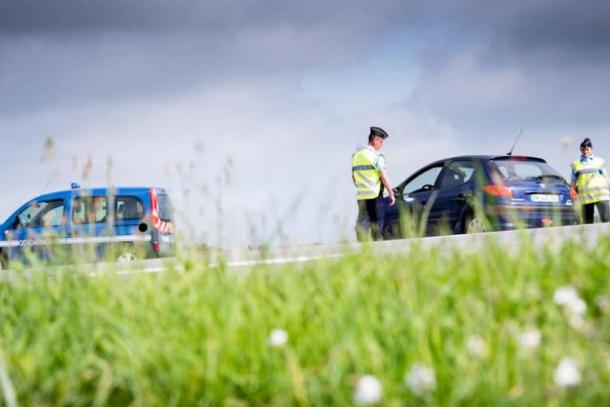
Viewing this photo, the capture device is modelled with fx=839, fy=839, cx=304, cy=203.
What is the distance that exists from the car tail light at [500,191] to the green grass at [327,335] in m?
7.46

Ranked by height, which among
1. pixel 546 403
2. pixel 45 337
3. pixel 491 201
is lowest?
pixel 546 403

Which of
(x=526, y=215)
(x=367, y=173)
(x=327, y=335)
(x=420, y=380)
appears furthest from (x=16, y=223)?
(x=420, y=380)

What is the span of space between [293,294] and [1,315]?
2424 mm

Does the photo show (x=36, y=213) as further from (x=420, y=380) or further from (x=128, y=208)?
(x=420, y=380)

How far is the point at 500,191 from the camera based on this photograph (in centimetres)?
1269

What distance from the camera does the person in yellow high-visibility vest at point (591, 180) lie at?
1503 cm

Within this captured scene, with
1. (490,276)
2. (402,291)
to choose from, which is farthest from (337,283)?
(490,276)

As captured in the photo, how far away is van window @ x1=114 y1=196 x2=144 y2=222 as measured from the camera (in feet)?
50.1

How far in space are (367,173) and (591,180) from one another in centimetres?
443

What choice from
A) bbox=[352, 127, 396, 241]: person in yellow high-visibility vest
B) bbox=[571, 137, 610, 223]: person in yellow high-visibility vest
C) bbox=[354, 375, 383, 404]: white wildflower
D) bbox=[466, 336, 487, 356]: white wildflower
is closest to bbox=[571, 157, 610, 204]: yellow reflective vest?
bbox=[571, 137, 610, 223]: person in yellow high-visibility vest

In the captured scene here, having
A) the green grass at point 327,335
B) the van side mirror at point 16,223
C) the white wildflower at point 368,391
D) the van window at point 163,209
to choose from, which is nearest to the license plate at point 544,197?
the van window at point 163,209

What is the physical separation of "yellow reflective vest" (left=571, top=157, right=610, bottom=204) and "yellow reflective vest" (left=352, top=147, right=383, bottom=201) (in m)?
4.07

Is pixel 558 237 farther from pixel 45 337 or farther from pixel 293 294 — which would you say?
pixel 45 337

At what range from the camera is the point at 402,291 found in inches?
175
